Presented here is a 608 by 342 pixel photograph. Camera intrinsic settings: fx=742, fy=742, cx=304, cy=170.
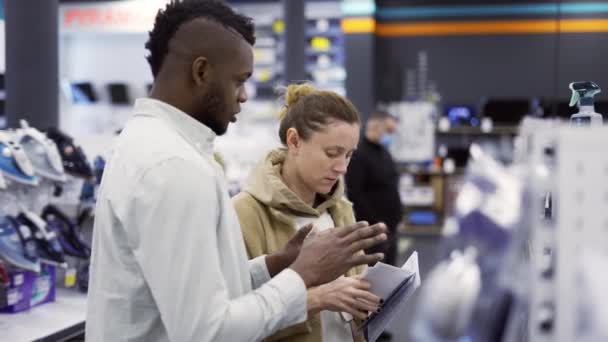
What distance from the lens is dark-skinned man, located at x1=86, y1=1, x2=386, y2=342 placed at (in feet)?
4.51

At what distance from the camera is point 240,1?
1339 cm

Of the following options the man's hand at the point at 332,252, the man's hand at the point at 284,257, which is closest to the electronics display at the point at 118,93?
the man's hand at the point at 284,257

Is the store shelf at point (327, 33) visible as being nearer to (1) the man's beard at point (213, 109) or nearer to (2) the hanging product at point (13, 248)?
(2) the hanging product at point (13, 248)

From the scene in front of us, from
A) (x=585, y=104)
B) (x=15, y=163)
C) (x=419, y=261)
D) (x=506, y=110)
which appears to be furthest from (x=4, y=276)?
(x=506, y=110)

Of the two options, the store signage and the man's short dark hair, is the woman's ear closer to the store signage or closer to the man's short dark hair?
the man's short dark hair

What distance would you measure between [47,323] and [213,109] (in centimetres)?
166

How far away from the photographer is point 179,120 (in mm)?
1541

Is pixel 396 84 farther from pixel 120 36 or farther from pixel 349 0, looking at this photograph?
pixel 120 36

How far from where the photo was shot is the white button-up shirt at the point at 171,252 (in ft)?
4.49

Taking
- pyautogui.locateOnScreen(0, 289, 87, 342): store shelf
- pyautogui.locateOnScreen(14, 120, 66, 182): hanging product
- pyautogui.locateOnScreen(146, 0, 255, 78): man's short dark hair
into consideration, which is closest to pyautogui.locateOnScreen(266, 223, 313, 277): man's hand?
pyautogui.locateOnScreen(146, 0, 255, 78): man's short dark hair

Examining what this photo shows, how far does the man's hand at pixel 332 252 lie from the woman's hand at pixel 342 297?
0.03 meters

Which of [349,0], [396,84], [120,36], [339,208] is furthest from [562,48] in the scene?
[339,208]

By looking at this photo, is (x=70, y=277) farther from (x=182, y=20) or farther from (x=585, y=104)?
(x=585, y=104)

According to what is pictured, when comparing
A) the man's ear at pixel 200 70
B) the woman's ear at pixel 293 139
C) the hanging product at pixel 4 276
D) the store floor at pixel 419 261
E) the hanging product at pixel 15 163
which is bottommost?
the store floor at pixel 419 261
